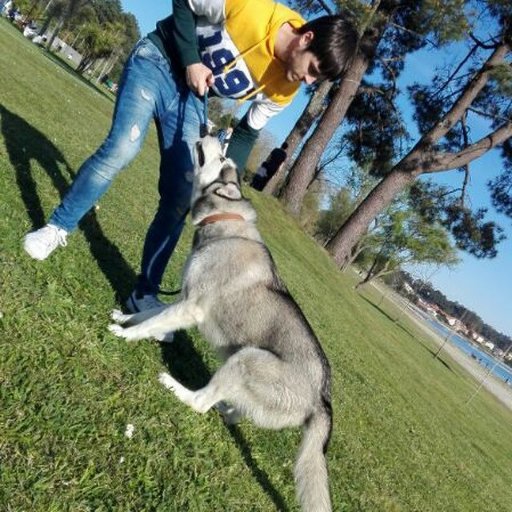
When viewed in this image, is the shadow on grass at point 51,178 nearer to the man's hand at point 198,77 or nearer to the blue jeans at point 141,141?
the blue jeans at point 141,141

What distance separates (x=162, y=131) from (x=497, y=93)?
22730 mm

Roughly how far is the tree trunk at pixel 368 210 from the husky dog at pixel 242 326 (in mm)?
19484

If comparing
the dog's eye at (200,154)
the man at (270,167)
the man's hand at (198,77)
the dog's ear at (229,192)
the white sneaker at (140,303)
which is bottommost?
the white sneaker at (140,303)

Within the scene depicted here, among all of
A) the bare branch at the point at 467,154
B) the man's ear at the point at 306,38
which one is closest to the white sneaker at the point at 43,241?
the man's ear at the point at 306,38

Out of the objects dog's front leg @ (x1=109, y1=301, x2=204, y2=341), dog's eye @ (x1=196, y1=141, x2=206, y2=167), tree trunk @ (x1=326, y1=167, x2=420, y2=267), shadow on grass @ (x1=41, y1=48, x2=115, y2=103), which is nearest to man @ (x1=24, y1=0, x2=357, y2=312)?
dog's eye @ (x1=196, y1=141, x2=206, y2=167)

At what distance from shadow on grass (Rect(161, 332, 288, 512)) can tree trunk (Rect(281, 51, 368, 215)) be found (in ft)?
57.6

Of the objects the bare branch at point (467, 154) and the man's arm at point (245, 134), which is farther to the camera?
the bare branch at point (467, 154)

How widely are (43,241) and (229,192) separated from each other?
1510 millimetres

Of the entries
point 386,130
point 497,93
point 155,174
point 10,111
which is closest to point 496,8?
point 497,93

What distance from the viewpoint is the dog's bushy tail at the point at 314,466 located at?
342 cm

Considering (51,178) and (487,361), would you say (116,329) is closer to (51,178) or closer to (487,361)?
(51,178)

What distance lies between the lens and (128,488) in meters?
3.01

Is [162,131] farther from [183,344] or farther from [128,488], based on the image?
[128,488]

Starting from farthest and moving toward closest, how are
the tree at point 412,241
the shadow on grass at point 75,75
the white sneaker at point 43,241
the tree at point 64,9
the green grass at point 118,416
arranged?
the tree at point 64,9, the tree at point 412,241, the shadow on grass at point 75,75, the white sneaker at point 43,241, the green grass at point 118,416
